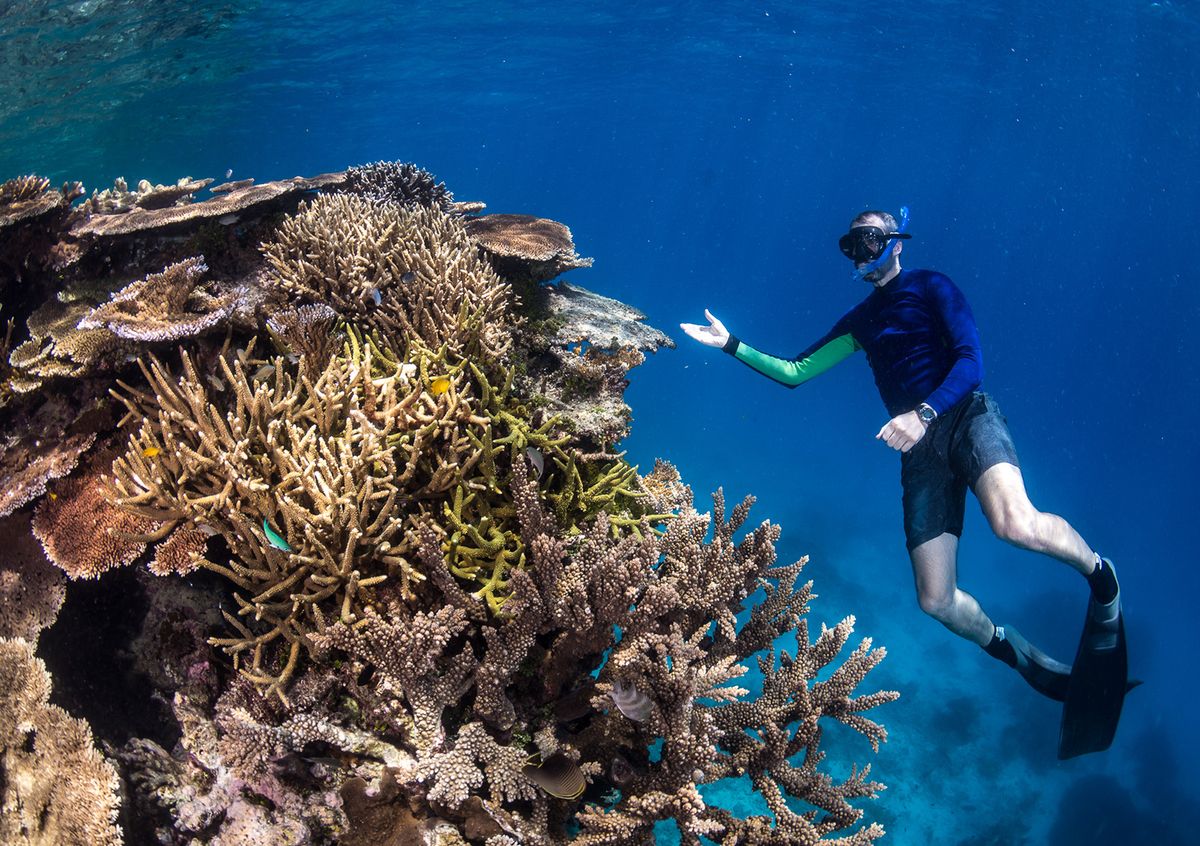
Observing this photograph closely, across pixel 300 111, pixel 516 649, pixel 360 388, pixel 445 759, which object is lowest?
pixel 445 759

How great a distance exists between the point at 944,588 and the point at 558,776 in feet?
14.6

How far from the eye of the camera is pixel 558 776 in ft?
10.0

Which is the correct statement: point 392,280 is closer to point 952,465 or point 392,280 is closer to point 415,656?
point 415,656

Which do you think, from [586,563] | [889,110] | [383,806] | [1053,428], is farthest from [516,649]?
[1053,428]

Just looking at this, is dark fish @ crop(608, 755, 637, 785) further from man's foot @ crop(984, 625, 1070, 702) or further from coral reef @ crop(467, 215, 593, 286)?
Answer: man's foot @ crop(984, 625, 1070, 702)

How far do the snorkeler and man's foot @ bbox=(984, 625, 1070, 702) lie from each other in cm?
1

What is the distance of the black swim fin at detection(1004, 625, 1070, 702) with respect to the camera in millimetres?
6105

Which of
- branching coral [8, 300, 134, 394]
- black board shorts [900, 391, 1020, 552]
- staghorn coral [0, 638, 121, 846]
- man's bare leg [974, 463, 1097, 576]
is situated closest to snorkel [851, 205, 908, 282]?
A: black board shorts [900, 391, 1020, 552]

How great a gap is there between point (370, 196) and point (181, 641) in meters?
4.55

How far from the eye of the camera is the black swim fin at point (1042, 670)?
20.0 ft

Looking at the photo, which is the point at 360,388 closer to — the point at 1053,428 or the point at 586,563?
the point at 586,563

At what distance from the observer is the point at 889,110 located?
151 ft

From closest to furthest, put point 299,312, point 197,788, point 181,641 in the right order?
point 197,788
point 181,641
point 299,312

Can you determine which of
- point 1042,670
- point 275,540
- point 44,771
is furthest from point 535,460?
point 1042,670
